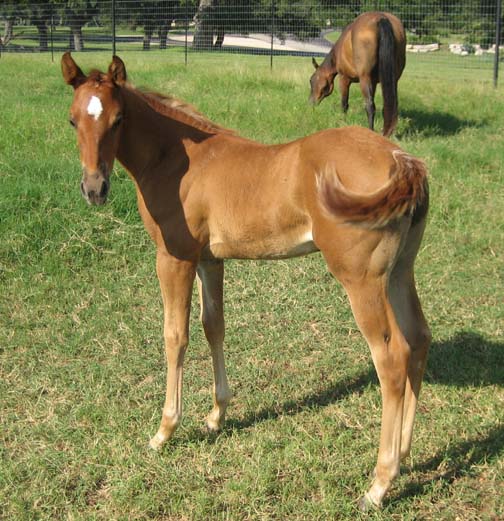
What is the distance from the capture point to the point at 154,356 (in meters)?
4.61

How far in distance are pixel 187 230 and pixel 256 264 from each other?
2631 mm

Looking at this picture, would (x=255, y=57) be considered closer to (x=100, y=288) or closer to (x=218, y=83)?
(x=218, y=83)

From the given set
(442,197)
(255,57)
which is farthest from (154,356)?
(255,57)

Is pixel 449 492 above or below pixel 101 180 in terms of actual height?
below

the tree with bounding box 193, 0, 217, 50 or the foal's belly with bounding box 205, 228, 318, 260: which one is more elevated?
the tree with bounding box 193, 0, 217, 50

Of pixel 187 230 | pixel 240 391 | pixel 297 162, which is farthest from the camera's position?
pixel 240 391

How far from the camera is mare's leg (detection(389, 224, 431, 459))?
11.0 feet

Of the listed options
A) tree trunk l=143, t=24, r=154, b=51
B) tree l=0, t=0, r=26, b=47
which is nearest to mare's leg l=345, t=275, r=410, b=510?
tree trunk l=143, t=24, r=154, b=51

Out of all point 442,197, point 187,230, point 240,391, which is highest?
point 187,230

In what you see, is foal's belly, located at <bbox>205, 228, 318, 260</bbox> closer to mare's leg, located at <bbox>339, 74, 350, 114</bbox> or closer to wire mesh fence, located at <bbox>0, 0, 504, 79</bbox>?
mare's leg, located at <bbox>339, 74, 350, 114</bbox>

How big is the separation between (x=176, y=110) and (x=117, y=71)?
0.49m

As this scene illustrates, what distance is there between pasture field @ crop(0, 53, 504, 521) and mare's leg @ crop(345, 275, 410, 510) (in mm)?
215

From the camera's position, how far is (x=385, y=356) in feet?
9.79

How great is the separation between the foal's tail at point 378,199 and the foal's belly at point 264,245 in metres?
0.36
